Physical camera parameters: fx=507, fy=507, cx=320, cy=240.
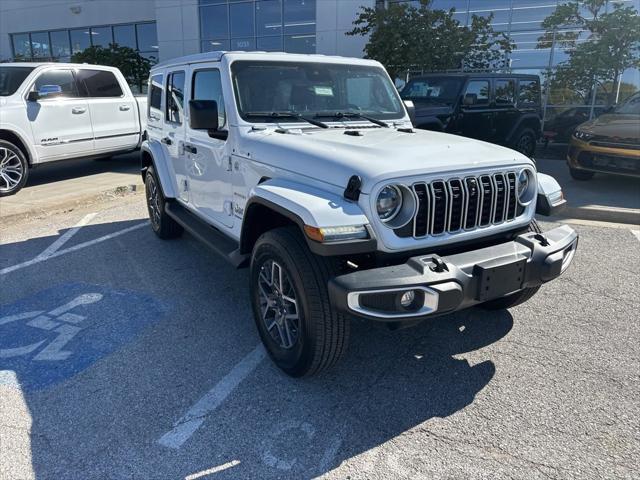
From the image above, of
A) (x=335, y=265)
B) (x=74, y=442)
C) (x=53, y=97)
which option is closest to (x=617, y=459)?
(x=335, y=265)

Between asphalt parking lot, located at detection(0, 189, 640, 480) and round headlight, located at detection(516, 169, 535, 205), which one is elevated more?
round headlight, located at detection(516, 169, 535, 205)

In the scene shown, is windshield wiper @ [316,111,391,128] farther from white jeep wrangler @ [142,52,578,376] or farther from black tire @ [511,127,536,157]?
black tire @ [511,127,536,157]

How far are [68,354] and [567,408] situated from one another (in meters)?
3.15

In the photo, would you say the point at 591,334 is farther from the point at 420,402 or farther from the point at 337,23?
the point at 337,23

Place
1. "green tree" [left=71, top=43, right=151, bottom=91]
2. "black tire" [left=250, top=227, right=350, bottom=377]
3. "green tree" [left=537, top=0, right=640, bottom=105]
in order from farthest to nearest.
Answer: "green tree" [left=71, top=43, right=151, bottom=91]
"green tree" [left=537, top=0, right=640, bottom=105]
"black tire" [left=250, top=227, right=350, bottom=377]

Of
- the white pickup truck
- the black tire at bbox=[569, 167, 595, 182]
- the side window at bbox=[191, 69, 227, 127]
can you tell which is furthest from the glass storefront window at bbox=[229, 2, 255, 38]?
the side window at bbox=[191, 69, 227, 127]

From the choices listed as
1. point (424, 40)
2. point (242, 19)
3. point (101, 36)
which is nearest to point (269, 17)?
point (242, 19)

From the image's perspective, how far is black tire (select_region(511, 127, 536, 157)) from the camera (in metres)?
10.6

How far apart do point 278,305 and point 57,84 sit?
7.71 meters

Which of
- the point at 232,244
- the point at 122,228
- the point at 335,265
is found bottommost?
the point at 122,228

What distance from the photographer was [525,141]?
10.9 meters

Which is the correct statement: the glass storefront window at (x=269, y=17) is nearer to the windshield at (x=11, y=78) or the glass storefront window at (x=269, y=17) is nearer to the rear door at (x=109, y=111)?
the rear door at (x=109, y=111)

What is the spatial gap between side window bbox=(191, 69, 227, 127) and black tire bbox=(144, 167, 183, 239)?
4.63ft

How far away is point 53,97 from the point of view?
863 cm
